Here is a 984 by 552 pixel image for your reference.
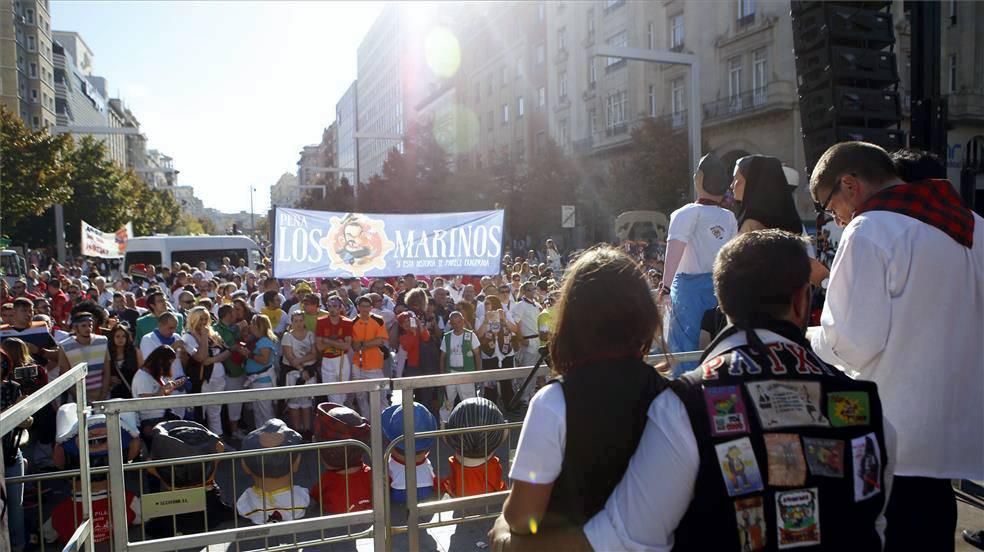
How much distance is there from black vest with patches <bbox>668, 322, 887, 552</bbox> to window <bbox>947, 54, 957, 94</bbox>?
1424 inches

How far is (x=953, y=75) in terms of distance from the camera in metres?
31.4

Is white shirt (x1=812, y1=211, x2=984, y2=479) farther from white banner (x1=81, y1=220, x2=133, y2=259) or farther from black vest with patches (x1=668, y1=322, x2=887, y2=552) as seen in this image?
white banner (x1=81, y1=220, x2=133, y2=259)

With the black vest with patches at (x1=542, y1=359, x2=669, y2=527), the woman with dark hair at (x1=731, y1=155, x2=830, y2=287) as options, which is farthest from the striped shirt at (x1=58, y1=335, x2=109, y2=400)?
the black vest with patches at (x1=542, y1=359, x2=669, y2=527)

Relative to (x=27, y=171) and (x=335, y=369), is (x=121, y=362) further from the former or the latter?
(x=27, y=171)

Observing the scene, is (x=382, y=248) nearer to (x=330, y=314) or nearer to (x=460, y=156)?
(x=330, y=314)

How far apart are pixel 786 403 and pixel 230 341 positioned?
8.47 m

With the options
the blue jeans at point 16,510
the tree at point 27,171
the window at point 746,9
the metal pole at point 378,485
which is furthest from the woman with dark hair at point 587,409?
the window at point 746,9

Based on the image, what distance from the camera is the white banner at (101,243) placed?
20.1m

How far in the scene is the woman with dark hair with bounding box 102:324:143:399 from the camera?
25.6 feet

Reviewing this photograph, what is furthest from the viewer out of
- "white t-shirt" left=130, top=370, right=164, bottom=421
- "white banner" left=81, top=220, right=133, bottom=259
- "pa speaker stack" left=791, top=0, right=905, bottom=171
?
"white banner" left=81, top=220, right=133, bottom=259

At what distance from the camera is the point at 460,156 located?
2584 inches

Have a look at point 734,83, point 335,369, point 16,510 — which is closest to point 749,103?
point 734,83

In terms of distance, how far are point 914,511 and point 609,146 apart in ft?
132

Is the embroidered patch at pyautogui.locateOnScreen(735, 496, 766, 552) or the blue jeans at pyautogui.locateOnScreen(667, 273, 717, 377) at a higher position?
the blue jeans at pyautogui.locateOnScreen(667, 273, 717, 377)
